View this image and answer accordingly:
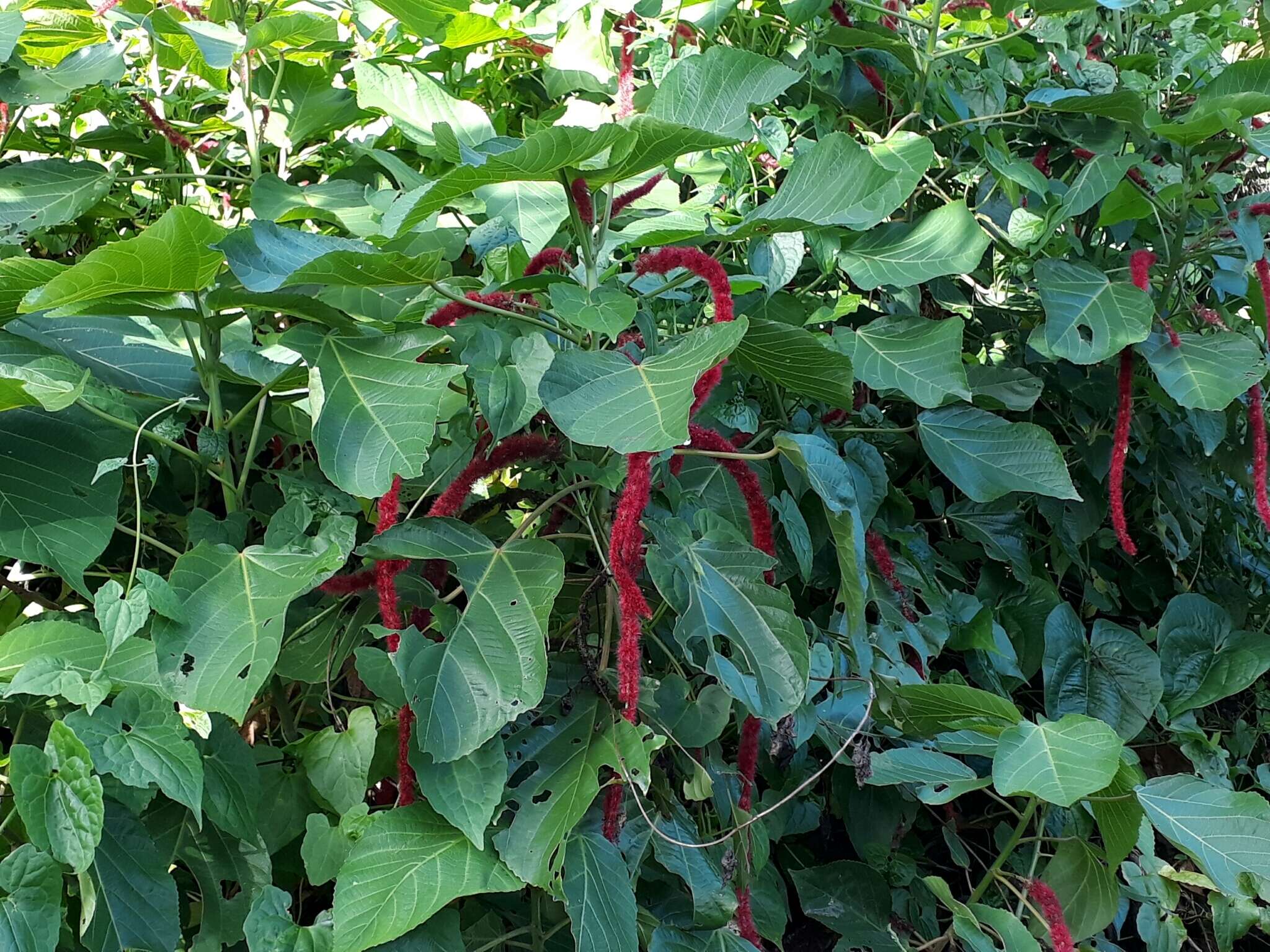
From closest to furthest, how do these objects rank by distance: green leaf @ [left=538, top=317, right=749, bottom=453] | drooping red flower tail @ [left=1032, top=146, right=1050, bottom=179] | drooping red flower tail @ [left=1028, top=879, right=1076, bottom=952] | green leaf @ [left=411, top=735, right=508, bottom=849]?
green leaf @ [left=538, top=317, right=749, bottom=453]
green leaf @ [left=411, top=735, right=508, bottom=849]
drooping red flower tail @ [left=1028, top=879, right=1076, bottom=952]
drooping red flower tail @ [left=1032, top=146, right=1050, bottom=179]

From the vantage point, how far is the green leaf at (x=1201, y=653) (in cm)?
147

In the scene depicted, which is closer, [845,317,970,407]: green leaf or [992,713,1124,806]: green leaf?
[992,713,1124,806]: green leaf

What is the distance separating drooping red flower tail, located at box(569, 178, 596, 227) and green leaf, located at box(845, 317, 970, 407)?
409mm

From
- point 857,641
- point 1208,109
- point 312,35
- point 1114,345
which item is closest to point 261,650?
point 857,641

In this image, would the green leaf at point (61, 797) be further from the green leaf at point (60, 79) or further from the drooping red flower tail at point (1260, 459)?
the drooping red flower tail at point (1260, 459)

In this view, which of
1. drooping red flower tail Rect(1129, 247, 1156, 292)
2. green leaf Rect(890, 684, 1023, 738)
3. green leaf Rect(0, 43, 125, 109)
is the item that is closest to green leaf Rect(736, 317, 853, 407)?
green leaf Rect(890, 684, 1023, 738)

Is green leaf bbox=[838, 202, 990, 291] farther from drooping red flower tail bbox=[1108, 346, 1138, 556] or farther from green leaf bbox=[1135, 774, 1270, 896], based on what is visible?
green leaf bbox=[1135, 774, 1270, 896]

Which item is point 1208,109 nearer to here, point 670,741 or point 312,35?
point 670,741

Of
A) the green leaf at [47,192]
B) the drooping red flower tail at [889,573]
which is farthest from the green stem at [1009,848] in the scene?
the green leaf at [47,192]

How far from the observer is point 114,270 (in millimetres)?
870

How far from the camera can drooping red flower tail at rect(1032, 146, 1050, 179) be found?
61.9 inches

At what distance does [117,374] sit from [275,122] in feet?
1.67

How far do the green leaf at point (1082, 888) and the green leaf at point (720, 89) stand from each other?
37.3 inches

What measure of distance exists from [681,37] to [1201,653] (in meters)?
1.20
